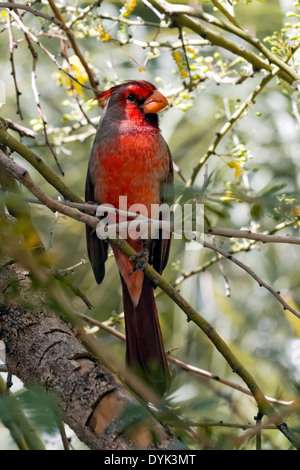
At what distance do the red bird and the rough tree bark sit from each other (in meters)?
0.79

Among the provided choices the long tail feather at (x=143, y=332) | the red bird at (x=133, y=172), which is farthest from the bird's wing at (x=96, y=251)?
the long tail feather at (x=143, y=332)

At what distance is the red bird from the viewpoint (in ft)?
8.77

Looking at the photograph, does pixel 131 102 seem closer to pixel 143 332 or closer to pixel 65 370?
pixel 143 332

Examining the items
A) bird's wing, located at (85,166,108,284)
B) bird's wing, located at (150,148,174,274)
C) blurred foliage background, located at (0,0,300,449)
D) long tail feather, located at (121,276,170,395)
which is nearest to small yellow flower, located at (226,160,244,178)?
blurred foliage background, located at (0,0,300,449)

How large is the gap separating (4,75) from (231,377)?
6.63 feet

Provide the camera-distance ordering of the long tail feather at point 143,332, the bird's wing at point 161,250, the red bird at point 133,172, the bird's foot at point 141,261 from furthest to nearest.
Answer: the bird's wing at point 161,250 → the red bird at point 133,172 → the long tail feather at point 143,332 → the bird's foot at point 141,261

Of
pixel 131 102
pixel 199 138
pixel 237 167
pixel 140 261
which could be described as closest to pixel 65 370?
pixel 140 261

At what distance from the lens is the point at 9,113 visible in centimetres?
376

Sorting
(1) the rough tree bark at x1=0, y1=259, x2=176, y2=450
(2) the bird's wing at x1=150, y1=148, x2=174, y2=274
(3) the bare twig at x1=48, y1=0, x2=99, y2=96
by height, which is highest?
(3) the bare twig at x1=48, y1=0, x2=99, y2=96

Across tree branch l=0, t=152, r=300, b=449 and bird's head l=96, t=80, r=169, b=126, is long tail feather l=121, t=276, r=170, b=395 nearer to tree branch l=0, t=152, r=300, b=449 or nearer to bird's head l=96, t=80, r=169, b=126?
tree branch l=0, t=152, r=300, b=449

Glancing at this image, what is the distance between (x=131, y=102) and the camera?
116 inches

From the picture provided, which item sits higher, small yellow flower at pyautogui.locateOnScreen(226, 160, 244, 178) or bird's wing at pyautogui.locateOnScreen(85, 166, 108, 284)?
small yellow flower at pyautogui.locateOnScreen(226, 160, 244, 178)

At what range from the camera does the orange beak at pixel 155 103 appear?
108 inches

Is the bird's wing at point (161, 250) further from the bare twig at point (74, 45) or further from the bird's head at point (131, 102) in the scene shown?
the bare twig at point (74, 45)
